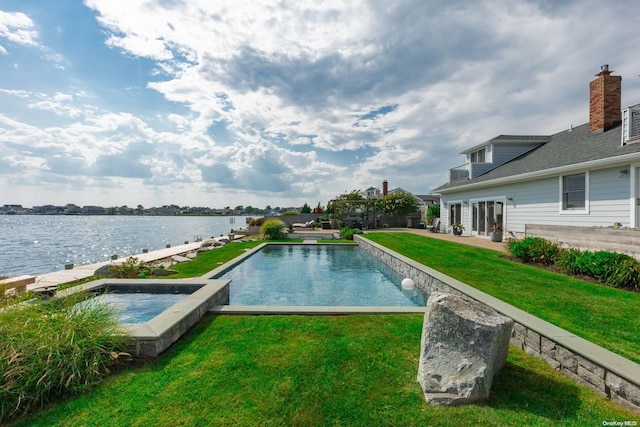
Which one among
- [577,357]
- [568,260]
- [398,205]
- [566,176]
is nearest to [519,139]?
[566,176]

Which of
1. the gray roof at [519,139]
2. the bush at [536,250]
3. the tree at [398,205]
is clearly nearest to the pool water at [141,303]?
the bush at [536,250]

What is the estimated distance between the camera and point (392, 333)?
427 cm

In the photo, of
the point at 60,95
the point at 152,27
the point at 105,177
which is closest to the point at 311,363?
the point at 152,27

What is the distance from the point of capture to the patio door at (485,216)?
1473 centimetres

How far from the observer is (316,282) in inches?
347

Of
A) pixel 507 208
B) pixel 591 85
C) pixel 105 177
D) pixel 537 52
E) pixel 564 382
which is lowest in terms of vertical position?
pixel 564 382

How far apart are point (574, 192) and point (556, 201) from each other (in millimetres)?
740

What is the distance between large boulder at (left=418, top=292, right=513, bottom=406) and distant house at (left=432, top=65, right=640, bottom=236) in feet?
29.4

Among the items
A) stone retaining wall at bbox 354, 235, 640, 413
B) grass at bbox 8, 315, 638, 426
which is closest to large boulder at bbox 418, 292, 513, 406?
grass at bbox 8, 315, 638, 426

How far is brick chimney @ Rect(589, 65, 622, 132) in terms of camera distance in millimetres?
11828

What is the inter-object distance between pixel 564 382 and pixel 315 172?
2461 centimetres

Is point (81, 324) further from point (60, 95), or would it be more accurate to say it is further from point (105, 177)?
point (105, 177)

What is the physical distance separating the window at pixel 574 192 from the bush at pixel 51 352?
43.7ft

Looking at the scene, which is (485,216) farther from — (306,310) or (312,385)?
(312,385)
